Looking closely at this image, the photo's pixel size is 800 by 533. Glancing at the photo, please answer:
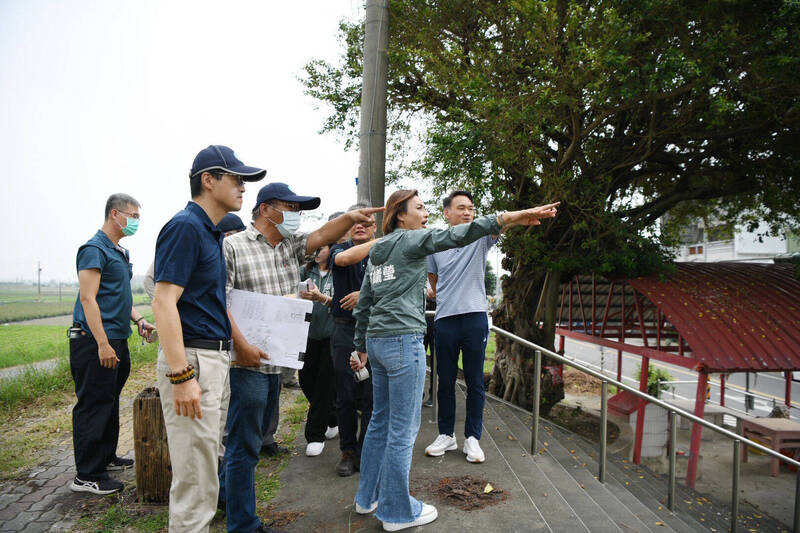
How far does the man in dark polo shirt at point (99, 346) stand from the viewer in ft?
11.0

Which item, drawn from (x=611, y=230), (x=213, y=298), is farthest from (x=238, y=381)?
(x=611, y=230)

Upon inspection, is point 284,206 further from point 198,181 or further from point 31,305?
point 31,305

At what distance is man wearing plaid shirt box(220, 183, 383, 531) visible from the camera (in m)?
2.29

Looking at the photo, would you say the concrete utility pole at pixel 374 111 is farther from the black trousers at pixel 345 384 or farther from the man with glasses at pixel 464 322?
the black trousers at pixel 345 384

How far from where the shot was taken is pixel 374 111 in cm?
521

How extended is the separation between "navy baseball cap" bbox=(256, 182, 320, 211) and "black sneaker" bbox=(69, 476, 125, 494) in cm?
248

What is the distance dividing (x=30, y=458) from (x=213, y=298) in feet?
12.9

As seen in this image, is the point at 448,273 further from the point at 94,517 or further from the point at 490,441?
the point at 94,517

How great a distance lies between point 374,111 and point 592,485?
426cm

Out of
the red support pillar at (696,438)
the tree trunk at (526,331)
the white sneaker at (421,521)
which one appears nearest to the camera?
the white sneaker at (421,521)

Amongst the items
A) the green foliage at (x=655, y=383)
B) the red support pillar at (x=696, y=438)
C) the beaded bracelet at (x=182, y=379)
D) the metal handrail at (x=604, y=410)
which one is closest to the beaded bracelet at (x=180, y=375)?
the beaded bracelet at (x=182, y=379)

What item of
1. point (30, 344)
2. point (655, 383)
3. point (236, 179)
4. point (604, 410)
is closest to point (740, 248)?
point (655, 383)

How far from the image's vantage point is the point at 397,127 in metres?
10.6

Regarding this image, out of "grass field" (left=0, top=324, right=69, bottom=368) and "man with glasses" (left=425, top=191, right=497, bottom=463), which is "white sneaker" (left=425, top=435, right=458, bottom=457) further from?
"grass field" (left=0, top=324, right=69, bottom=368)
